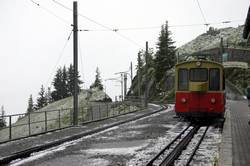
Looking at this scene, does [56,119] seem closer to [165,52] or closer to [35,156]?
[35,156]

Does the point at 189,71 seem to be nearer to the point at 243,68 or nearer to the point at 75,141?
the point at 75,141

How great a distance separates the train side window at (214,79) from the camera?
21.4 metres

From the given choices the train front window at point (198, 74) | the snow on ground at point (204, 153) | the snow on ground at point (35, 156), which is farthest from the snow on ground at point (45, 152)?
the train front window at point (198, 74)

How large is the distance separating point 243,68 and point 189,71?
4734cm

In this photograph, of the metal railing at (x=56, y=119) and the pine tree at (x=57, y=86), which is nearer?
the metal railing at (x=56, y=119)

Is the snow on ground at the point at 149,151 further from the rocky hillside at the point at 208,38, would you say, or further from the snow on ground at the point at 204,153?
the rocky hillside at the point at 208,38

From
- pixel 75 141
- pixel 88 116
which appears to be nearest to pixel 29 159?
pixel 75 141

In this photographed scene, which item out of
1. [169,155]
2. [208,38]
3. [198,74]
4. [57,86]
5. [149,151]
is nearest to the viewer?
[169,155]

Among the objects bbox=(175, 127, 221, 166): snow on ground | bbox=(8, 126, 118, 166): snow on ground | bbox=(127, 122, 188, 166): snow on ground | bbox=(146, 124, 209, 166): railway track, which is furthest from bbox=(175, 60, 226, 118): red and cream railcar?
bbox=(8, 126, 118, 166): snow on ground

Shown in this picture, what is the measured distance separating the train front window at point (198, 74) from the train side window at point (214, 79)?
0.29 metres

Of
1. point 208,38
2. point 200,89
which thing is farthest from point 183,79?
point 208,38

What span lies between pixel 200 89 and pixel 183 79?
3.81ft

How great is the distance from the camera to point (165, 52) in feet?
265

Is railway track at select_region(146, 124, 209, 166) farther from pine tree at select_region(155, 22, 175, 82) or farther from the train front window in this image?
pine tree at select_region(155, 22, 175, 82)
